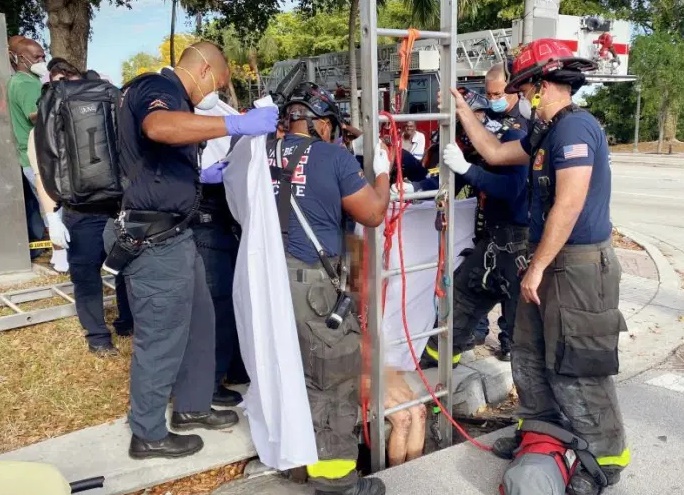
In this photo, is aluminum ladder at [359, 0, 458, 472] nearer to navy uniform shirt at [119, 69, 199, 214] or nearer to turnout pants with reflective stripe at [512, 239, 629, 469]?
turnout pants with reflective stripe at [512, 239, 629, 469]

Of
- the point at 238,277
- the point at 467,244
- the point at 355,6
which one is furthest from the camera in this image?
the point at 355,6

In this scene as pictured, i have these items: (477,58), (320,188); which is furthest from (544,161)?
(477,58)

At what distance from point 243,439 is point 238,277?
→ 2.89 ft

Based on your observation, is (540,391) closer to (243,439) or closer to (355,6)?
(243,439)

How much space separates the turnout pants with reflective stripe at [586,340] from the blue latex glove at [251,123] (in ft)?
4.73

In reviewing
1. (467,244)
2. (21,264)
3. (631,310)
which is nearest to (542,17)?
(631,310)

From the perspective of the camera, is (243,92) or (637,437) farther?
(243,92)

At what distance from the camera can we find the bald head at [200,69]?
3.04 m

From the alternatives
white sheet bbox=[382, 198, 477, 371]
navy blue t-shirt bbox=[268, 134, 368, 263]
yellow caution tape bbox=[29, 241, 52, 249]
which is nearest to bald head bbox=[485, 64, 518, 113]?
white sheet bbox=[382, 198, 477, 371]

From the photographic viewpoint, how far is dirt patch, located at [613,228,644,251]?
8664mm

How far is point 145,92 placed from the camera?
280 cm

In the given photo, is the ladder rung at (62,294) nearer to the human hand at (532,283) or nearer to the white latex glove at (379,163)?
the white latex glove at (379,163)

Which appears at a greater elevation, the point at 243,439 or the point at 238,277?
the point at 238,277

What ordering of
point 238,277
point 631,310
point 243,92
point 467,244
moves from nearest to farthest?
point 238,277
point 467,244
point 631,310
point 243,92
